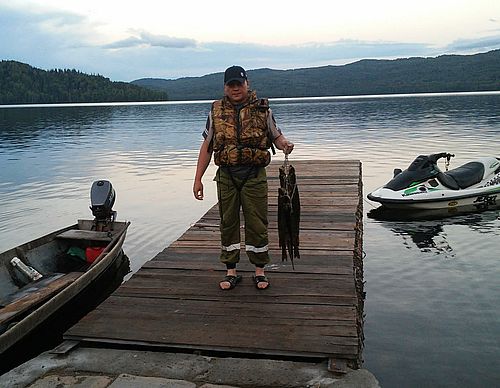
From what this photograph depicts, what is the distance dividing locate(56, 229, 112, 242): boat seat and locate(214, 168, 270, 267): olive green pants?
4178 millimetres

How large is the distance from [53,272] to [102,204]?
165 cm

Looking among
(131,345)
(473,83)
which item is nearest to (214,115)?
(131,345)

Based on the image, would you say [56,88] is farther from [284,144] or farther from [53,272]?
[284,144]

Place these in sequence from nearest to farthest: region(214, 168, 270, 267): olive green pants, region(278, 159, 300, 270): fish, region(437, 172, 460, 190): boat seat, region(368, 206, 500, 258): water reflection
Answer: region(278, 159, 300, 270): fish, region(214, 168, 270, 267): olive green pants, region(368, 206, 500, 258): water reflection, region(437, 172, 460, 190): boat seat

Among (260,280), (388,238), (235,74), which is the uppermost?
(235,74)

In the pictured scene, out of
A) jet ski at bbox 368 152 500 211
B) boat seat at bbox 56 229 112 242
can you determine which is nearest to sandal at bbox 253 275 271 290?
boat seat at bbox 56 229 112 242

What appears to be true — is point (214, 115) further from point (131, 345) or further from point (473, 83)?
point (473, 83)

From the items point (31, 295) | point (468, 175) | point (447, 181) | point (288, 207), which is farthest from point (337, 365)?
point (468, 175)

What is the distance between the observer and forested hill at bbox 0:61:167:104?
516 ft

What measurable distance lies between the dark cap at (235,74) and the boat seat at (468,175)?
955 centimetres

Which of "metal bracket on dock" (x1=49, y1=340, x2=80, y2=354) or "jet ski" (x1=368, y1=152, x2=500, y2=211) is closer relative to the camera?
"metal bracket on dock" (x1=49, y1=340, x2=80, y2=354)

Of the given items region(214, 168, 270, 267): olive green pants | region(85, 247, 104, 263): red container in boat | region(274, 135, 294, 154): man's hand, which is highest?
region(274, 135, 294, 154): man's hand

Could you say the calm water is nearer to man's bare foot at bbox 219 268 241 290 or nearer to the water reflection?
the water reflection

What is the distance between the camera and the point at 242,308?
5.89 meters
